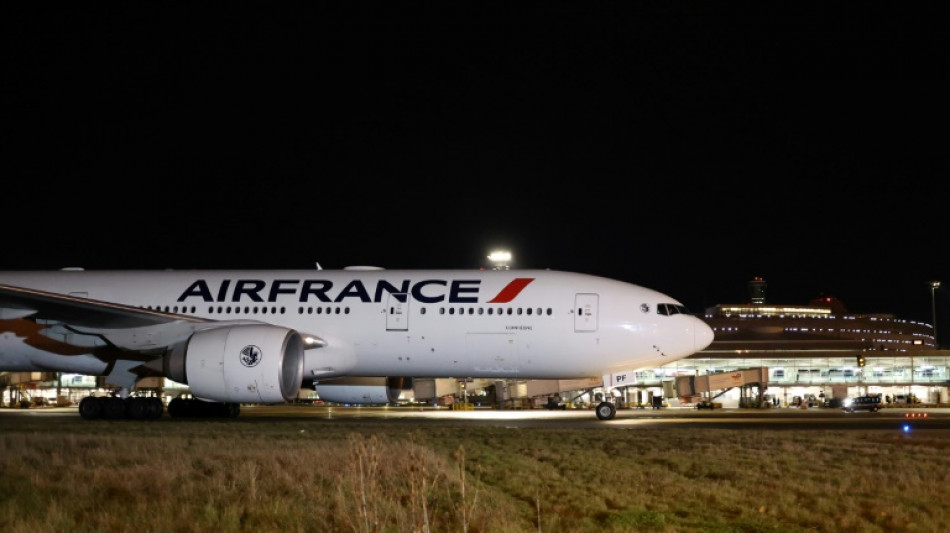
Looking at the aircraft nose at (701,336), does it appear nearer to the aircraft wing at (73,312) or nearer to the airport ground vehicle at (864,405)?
the aircraft wing at (73,312)

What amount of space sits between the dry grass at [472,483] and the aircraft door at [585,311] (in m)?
6.20

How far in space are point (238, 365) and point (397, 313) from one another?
4613 millimetres

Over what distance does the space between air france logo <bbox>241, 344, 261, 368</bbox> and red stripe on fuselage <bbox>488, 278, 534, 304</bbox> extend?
6.08m

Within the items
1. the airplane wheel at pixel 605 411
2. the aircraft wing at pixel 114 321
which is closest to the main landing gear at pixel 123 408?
the aircraft wing at pixel 114 321

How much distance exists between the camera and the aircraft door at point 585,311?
24.7m

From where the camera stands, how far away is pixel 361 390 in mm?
26156

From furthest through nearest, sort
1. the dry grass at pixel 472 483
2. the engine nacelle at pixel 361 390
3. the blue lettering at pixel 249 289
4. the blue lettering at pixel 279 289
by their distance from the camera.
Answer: the engine nacelle at pixel 361 390 < the blue lettering at pixel 249 289 < the blue lettering at pixel 279 289 < the dry grass at pixel 472 483

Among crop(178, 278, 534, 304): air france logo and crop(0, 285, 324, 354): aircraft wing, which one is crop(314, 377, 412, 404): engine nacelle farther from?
crop(178, 278, 534, 304): air france logo

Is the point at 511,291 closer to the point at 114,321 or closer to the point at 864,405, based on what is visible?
the point at 114,321

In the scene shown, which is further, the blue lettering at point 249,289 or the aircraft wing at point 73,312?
the blue lettering at point 249,289

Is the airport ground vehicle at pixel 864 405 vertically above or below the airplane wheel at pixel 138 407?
below

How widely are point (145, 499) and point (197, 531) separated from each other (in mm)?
2063

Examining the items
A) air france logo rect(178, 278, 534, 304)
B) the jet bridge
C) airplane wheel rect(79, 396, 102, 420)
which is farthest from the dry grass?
the jet bridge

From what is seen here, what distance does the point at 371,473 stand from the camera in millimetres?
8656
